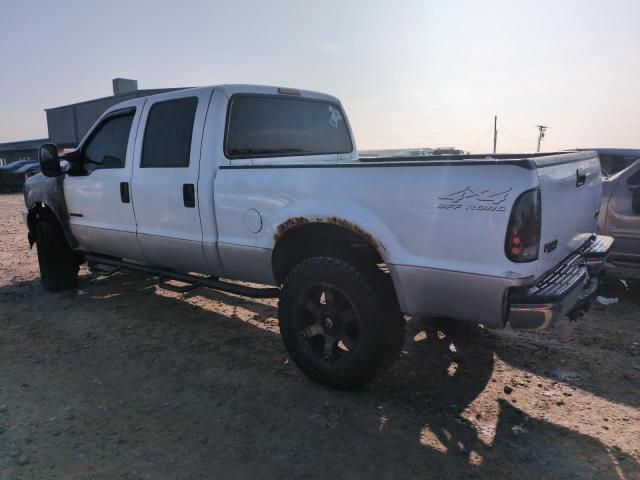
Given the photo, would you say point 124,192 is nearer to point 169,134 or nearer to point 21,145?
point 169,134

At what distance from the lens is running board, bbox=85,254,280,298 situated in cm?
383

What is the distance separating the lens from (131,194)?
4.51m

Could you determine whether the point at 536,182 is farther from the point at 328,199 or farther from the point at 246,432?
the point at 246,432

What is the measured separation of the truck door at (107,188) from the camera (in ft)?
15.1

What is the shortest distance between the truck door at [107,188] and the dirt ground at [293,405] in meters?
0.86

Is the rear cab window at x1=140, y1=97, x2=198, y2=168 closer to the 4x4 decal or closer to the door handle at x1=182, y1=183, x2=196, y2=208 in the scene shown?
the door handle at x1=182, y1=183, x2=196, y2=208

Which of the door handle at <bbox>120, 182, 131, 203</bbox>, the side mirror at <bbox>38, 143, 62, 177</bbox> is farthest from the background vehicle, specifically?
the door handle at <bbox>120, 182, 131, 203</bbox>

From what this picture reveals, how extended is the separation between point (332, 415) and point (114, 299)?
142 inches

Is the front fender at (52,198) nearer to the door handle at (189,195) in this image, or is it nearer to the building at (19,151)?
the door handle at (189,195)

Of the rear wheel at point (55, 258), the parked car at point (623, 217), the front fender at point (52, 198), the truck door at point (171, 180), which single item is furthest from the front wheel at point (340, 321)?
the rear wheel at point (55, 258)

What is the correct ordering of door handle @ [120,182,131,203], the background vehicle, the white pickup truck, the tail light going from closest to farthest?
1. the tail light
2. the white pickup truck
3. door handle @ [120,182,131,203]
4. the background vehicle

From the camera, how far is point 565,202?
2.89m

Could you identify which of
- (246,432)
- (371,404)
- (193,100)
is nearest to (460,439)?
(371,404)

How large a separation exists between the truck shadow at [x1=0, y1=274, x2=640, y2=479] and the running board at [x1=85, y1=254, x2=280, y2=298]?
21.0 inches
